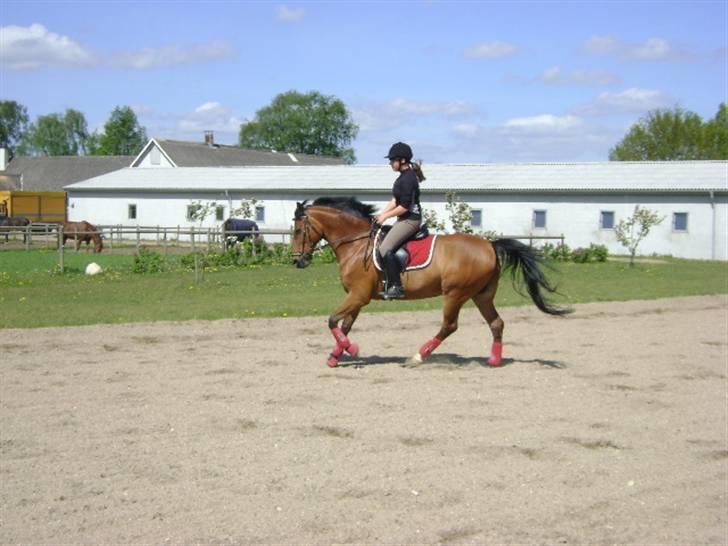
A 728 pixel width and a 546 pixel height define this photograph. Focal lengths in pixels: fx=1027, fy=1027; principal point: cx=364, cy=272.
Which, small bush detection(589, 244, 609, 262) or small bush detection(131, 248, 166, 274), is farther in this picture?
small bush detection(589, 244, 609, 262)

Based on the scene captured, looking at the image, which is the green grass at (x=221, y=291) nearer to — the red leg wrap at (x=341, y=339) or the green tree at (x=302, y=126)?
the red leg wrap at (x=341, y=339)

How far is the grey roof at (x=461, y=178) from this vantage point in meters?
47.2

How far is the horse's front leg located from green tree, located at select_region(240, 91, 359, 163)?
386ft

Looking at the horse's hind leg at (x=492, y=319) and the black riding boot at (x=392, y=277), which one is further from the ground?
the black riding boot at (x=392, y=277)

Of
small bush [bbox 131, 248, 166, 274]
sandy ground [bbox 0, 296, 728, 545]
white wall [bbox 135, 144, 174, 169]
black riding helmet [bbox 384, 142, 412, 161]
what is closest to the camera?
sandy ground [bbox 0, 296, 728, 545]

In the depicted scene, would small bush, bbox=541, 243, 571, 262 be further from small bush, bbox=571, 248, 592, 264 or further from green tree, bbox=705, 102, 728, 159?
green tree, bbox=705, 102, 728, 159

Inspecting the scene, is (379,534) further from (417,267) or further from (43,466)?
(417,267)

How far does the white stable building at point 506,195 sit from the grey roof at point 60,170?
32.4 m

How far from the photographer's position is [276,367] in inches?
498

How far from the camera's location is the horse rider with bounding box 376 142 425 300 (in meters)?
12.6

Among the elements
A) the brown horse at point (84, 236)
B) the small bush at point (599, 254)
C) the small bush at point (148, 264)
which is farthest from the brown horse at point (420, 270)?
the brown horse at point (84, 236)

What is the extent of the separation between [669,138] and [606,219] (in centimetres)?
3412

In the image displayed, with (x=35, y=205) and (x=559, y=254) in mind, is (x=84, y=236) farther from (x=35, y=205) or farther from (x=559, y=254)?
(x=35, y=205)

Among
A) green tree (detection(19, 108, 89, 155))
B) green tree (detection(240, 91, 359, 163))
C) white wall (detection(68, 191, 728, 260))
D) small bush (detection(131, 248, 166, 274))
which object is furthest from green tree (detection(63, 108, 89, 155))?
small bush (detection(131, 248, 166, 274))
